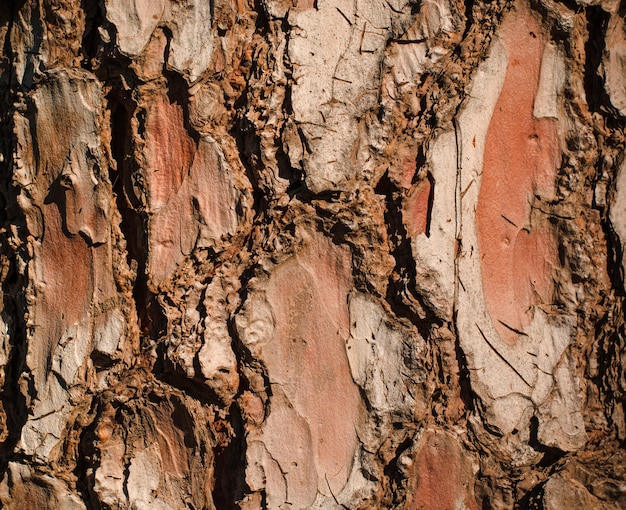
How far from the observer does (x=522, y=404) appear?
106 centimetres

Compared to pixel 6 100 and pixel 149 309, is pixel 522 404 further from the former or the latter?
pixel 6 100

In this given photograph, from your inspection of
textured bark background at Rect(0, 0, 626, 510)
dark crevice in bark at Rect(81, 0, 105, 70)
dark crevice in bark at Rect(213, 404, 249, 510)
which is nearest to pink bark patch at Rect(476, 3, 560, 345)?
textured bark background at Rect(0, 0, 626, 510)

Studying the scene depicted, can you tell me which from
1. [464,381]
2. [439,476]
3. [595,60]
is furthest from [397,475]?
[595,60]

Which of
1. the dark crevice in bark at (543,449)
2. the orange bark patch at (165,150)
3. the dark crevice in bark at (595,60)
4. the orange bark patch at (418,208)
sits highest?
the dark crevice in bark at (595,60)

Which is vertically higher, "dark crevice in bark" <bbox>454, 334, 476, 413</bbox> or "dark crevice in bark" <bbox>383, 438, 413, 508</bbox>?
"dark crevice in bark" <bbox>454, 334, 476, 413</bbox>

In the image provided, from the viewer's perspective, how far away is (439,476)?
1.06 meters

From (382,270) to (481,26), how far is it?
16.1 inches

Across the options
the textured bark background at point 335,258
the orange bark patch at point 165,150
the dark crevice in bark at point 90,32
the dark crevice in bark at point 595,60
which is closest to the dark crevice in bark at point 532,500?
the textured bark background at point 335,258

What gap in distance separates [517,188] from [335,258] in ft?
1.01

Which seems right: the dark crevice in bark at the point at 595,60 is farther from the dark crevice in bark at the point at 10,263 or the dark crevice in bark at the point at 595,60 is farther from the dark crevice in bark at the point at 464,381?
the dark crevice in bark at the point at 10,263

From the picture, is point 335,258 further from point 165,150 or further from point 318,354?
point 165,150

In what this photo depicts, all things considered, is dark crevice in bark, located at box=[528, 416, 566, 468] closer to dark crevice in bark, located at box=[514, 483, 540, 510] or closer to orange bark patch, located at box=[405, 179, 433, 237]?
dark crevice in bark, located at box=[514, 483, 540, 510]

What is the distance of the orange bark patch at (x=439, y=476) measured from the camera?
1.05 meters

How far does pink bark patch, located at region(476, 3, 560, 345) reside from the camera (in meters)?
1.06
